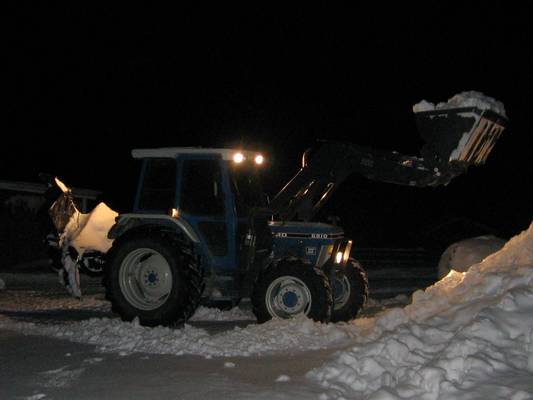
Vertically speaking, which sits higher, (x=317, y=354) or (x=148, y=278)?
(x=148, y=278)

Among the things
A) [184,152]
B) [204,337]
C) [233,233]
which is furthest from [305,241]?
[204,337]

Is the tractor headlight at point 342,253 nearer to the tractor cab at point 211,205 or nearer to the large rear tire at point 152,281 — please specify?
the tractor cab at point 211,205

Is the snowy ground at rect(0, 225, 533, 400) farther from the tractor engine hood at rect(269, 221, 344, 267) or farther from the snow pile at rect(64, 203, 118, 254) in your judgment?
the snow pile at rect(64, 203, 118, 254)

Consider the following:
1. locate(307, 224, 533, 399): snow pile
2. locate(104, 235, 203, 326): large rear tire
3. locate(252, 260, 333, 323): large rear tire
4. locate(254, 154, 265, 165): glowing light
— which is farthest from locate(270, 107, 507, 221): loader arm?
locate(307, 224, 533, 399): snow pile

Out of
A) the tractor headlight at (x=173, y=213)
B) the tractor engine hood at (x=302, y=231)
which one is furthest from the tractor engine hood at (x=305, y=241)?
the tractor headlight at (x=173, y=213)

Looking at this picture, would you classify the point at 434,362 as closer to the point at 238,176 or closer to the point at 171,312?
the point at 171,312

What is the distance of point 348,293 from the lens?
32.3ft

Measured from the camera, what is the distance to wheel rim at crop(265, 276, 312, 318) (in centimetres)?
856

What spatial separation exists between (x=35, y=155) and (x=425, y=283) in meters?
21.3

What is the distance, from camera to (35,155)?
102 feet

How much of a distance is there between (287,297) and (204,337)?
5.06ft

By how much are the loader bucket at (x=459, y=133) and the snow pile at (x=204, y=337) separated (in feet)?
9.33

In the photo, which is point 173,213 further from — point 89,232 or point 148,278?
point 89,232

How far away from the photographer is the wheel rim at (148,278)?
901 centimetres
